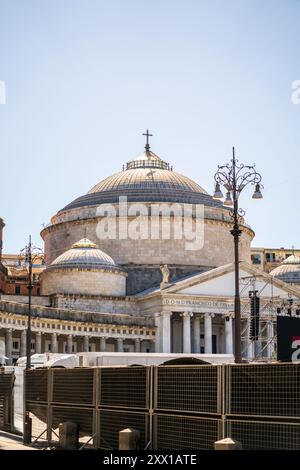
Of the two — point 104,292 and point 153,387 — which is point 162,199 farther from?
point 153,387

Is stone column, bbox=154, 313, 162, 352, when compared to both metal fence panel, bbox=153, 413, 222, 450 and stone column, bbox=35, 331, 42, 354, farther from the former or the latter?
metal fence panel, bbox=153, 413, 222, 450

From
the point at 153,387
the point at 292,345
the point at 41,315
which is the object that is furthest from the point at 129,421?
the point at 41,315

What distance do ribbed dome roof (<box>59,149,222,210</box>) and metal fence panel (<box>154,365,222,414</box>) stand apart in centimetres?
7407

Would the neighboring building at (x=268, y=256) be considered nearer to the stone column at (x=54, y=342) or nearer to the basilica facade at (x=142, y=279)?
the basilica facade at (x=142, y=279)

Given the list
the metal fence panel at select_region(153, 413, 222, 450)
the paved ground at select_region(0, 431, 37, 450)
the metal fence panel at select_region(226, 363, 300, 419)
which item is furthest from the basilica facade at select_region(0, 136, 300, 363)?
the metal fence panel at select_region(226, 363, 300, 419)

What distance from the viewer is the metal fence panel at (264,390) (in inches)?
631

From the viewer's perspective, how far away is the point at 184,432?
1888cm

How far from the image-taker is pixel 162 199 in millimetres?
93875

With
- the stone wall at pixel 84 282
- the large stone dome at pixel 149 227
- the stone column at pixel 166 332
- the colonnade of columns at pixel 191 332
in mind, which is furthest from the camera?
the large stone dome at pixel 149 227

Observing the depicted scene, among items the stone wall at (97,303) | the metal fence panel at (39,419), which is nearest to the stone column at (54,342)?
the stone wall at (97,303)

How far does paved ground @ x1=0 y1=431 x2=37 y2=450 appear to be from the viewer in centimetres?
2391

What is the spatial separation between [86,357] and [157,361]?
5.77 metres

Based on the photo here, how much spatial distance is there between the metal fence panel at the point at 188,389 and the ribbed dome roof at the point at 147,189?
243 ft
